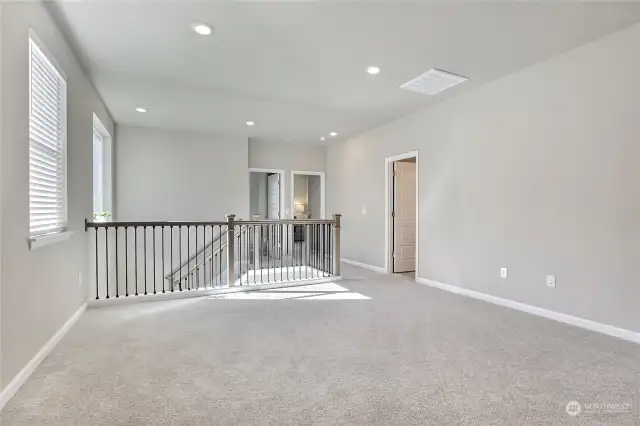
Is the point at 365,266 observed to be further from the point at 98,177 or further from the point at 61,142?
the point at 61,142

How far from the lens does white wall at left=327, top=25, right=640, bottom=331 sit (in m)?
3.06

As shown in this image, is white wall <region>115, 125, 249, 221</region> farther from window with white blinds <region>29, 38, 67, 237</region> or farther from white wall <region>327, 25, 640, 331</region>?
white wall <region>327, 25, 640, 331</region>

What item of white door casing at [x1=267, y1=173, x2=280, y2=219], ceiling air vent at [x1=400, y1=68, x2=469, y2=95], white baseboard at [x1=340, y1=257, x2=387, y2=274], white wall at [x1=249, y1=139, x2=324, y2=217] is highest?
ceiling air vent at [x1=400, y1=68, x2=469, y2=95]

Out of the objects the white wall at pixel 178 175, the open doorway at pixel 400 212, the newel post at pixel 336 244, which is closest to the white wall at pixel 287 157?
the white wall at pixel 178 175

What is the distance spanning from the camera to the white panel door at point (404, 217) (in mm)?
6227

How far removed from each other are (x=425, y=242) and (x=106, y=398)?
439cm

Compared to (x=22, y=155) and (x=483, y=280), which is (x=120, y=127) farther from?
(x=483, y=280)

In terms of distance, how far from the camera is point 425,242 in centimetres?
534

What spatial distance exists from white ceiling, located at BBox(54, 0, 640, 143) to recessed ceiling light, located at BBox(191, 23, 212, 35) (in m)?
0.05

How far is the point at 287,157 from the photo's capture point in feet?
26.4

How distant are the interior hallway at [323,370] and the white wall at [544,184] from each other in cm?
50

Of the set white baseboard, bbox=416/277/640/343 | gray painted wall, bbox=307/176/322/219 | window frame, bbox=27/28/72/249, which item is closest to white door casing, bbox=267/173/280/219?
gray painted wall, bbox=307/176/322/219

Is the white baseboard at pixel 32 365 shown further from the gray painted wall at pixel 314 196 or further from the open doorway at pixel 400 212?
the gray painted wall at pixel 314 196

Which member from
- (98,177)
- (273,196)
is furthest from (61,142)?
(273,196)
